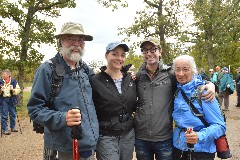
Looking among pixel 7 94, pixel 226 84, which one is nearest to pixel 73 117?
pixel 7 94

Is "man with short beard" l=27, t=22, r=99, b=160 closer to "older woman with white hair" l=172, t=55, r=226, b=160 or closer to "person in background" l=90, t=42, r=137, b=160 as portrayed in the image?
"person in background" l=90, t=42, r=137, b=160

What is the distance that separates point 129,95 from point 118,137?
0.57m

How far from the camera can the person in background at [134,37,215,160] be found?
3984 millimetres

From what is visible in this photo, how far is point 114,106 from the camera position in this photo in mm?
3838

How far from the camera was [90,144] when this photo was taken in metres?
3.38

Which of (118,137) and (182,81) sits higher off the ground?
(182,81)

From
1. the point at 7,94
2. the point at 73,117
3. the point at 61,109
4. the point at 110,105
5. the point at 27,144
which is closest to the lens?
the point at 73,117

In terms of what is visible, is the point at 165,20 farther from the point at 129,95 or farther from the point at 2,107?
the point at 129,95

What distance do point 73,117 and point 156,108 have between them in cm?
138

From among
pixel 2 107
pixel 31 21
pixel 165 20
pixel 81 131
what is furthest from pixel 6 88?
pixel 165 20

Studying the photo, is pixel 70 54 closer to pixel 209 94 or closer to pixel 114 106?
pixel 114 106

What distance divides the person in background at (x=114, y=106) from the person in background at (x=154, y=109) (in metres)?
0.13

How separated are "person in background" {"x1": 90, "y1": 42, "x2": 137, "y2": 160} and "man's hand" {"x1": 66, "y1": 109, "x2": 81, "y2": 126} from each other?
2.75ft

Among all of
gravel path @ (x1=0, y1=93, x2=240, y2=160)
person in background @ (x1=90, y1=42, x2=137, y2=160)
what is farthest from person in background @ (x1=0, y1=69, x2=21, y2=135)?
person in background @ (x1=90, y1=42, x2=137, y2=160)
